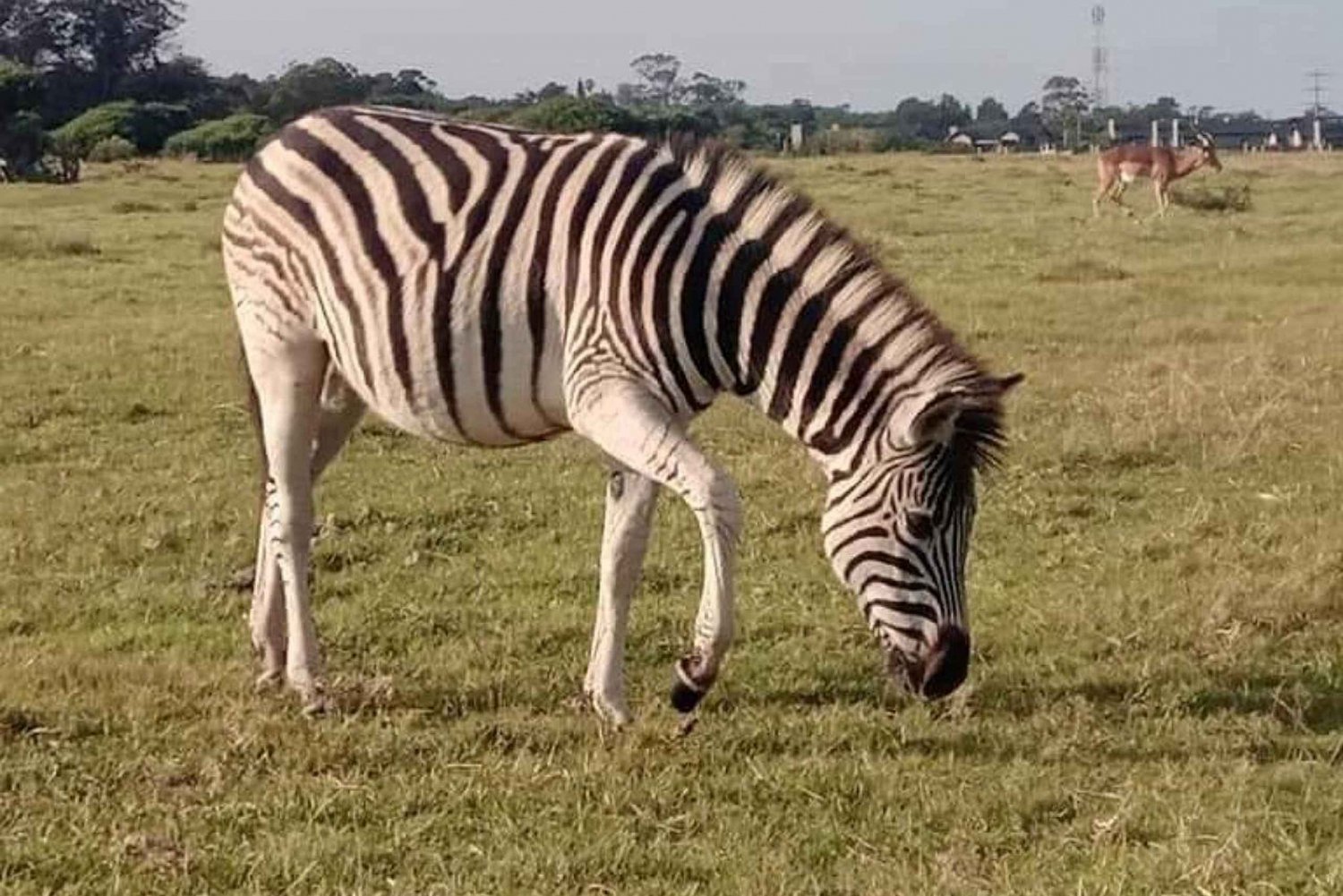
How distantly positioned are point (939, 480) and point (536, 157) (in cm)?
163

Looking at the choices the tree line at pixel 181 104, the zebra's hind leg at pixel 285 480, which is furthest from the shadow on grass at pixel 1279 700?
the tree line at pixel 181 104

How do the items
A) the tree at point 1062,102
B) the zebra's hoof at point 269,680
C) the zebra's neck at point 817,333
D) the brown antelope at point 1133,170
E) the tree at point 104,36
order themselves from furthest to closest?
the tree at point 1062,102, the tree at point 104,36, the brown antelope at point 1133,170, the zebra's hoof at point 269,680, the zebra's neck at point 817,333

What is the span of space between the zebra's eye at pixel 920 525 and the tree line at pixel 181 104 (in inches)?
746

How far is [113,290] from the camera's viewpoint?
52.6 feet

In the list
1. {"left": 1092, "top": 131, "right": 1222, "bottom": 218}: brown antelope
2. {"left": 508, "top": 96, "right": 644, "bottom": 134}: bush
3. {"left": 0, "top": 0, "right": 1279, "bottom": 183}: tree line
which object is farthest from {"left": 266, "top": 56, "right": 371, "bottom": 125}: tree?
{"left": 1092, "top": 131, "right": 1222, "bottom": 218}: brown antelope

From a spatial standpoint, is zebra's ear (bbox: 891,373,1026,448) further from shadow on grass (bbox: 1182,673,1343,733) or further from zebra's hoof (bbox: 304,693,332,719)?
zebra's hoof (bbox: 304,693,332,719)

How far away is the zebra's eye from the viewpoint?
4.76m

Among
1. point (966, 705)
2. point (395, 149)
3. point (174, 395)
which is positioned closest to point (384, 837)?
point (966, 705)

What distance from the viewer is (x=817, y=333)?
4.93 meters

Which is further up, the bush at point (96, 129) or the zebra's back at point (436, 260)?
the bush at point (96, 129)

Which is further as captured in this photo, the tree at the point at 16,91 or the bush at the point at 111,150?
the bush at the point at 111,150

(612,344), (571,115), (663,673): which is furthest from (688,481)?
(571,115)

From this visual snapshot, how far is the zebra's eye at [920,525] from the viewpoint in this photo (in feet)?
15.6

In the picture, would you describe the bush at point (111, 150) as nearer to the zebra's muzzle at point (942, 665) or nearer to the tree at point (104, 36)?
the tree at point (104, 36)
